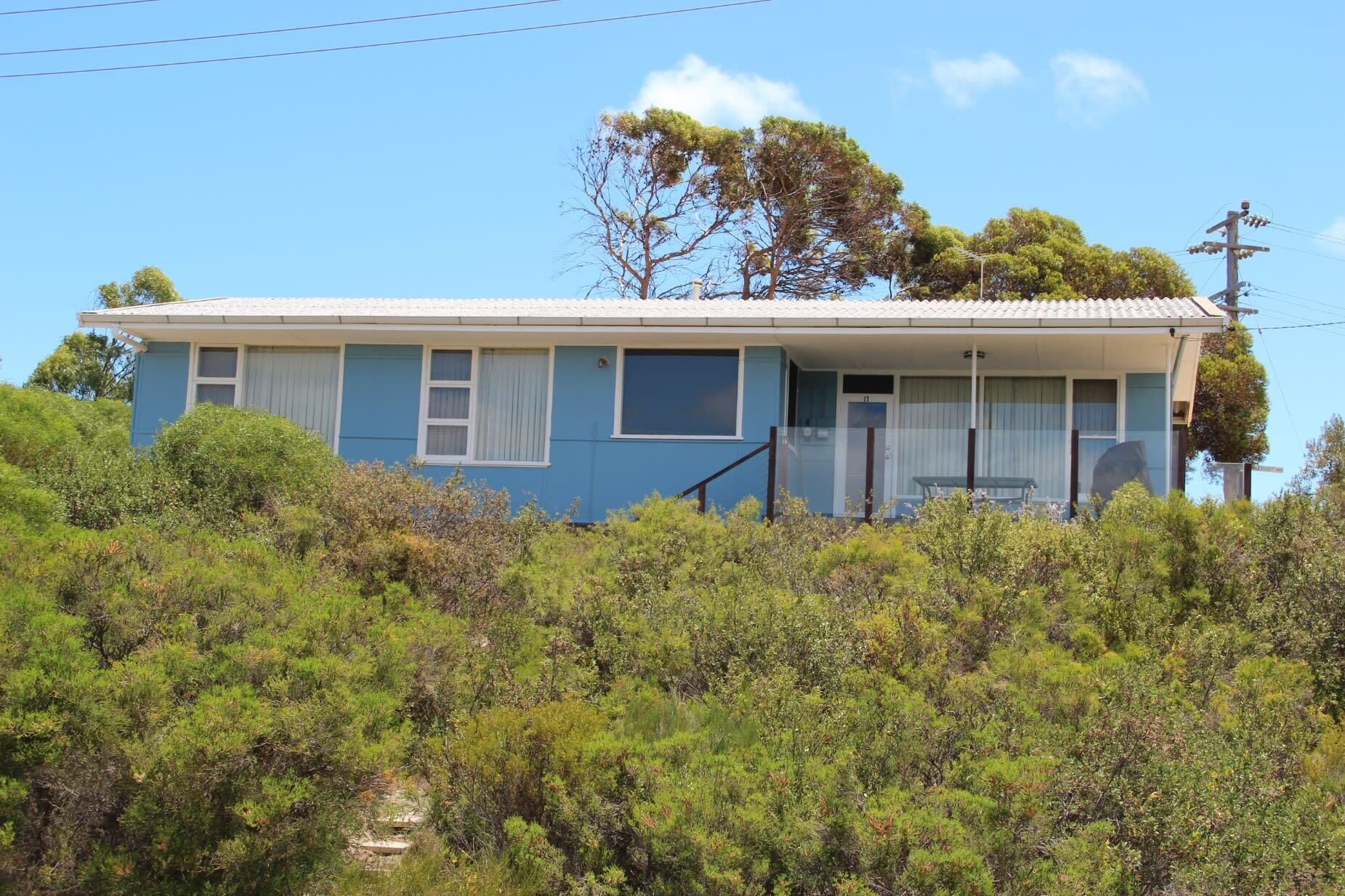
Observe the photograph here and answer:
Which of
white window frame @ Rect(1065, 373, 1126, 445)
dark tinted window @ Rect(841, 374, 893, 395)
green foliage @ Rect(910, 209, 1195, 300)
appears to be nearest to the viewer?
white window frame @ Rect(1065, 373, 1126, 445)

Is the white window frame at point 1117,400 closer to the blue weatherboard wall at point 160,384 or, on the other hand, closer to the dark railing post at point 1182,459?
the dark railing post at point 1182,459

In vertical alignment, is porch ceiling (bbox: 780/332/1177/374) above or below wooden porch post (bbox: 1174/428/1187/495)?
above

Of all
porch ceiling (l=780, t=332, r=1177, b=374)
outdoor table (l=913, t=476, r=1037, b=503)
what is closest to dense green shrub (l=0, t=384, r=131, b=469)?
porch ceiling (l=780, t=332, r=1177, b=374)

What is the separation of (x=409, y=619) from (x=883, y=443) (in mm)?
8038

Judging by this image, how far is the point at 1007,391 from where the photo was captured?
16969 mm

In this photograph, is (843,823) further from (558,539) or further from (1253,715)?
(558,539)

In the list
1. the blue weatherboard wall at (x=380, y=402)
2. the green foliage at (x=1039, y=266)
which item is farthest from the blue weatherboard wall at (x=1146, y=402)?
the green foliage at (x=1039, y=266)

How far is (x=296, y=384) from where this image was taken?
17016 millimetres

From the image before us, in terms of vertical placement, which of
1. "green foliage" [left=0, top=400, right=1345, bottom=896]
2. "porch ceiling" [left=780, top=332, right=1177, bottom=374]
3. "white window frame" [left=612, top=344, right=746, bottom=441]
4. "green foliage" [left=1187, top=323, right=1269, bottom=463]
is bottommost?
"green foliage" [left=0, top=400, right=1345, bottom=896]

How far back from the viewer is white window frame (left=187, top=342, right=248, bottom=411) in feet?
55.9

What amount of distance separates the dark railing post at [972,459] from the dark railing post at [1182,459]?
212cm

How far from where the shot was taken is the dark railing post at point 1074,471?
1409cm

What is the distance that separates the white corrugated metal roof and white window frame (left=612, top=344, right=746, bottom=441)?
0.45m

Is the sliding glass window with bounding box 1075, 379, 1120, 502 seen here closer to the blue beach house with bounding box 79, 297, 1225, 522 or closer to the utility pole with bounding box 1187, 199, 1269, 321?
the blue beach house with bounding box 79, 297, 1225, 522
